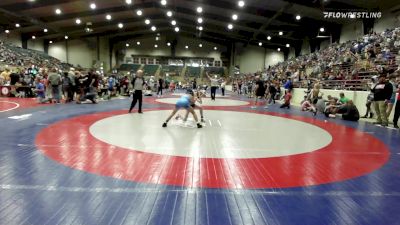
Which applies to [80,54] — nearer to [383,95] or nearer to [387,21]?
[387,21]

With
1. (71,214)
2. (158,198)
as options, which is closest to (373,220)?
(158,198)

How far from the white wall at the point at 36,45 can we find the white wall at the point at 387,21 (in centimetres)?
3875

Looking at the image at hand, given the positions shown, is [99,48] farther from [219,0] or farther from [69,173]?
[69,173]

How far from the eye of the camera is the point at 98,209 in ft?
9.32

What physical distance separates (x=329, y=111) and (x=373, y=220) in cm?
907

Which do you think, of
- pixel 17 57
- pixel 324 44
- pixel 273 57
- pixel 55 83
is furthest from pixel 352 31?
pixel 17 57

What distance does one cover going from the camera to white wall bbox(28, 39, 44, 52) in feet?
130

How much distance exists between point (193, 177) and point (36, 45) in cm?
4380

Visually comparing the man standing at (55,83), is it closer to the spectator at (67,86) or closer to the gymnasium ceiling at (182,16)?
the spectator at (67,86)

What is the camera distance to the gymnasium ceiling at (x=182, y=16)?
24.4 m

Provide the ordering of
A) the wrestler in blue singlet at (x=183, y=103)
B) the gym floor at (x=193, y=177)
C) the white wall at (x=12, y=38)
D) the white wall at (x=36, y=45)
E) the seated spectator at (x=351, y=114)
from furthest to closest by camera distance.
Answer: the white wall at (x=36, y=45) < the white wall at (x=12, y=38) < the seated spectator at (x=351, y=114) < the wrestler in blue singlet at (x=183, y=103) < the gym floor at (x=193, y=177)

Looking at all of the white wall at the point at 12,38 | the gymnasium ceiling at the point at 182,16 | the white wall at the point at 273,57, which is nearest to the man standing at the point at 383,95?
the gymnasium ceiling at the point at 182,16

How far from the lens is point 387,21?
881 inches

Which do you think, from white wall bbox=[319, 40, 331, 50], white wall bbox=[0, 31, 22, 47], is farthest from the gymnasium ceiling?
white wall bbox=[319, 40, 331, 50]
